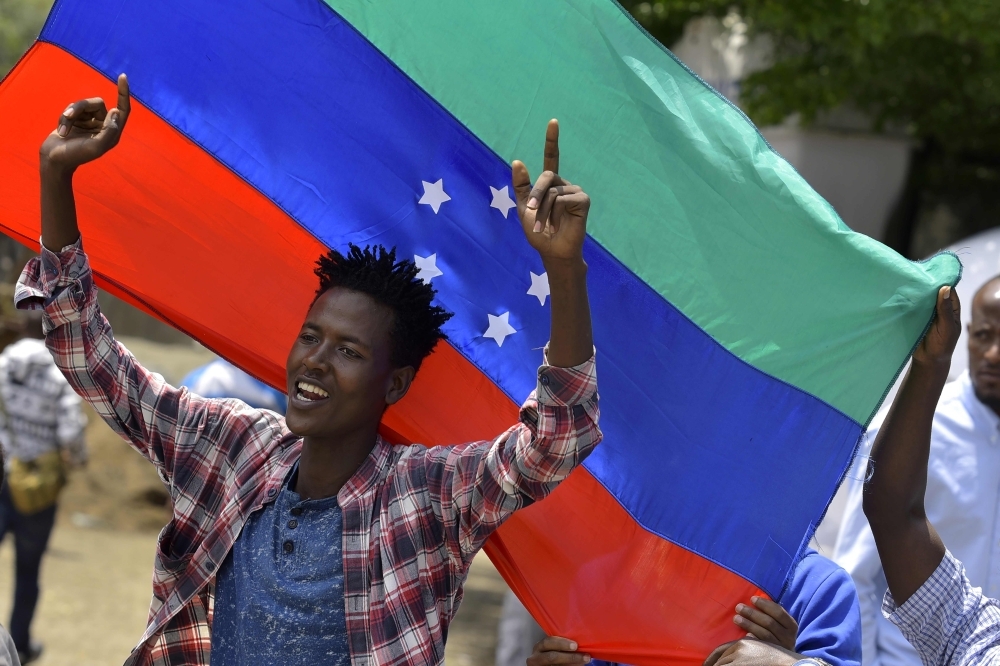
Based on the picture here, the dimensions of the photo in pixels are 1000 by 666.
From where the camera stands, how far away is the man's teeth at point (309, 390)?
2842 mm

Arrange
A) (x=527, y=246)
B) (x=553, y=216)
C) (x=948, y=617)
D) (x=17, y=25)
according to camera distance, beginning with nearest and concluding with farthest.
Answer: (x=553, y=216) < (x=948, y=617) < (x=527, y=246) < (x=17, y=25)

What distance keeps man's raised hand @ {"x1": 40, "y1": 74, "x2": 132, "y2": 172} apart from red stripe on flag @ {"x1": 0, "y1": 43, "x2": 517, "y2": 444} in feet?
1.83

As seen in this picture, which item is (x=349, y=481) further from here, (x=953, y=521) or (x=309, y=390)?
(x=953, y=521)

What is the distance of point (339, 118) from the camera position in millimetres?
3326

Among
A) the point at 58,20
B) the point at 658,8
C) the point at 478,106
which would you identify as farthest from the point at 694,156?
the point at 658,8

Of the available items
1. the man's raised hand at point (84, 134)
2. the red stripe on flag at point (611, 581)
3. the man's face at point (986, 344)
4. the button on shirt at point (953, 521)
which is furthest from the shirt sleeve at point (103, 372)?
the man's face at point (986, 344)

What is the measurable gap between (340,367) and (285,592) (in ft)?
1.80

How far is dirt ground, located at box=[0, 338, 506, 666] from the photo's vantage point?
774 centimetres

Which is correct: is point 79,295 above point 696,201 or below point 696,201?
below

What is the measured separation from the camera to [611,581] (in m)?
3.15

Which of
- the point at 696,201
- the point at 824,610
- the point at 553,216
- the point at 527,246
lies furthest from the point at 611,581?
the point at 553,216

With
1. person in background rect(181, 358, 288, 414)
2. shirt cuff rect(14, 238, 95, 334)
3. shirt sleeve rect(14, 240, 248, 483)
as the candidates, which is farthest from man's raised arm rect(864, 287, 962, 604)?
person in background rect(181, 358, 288, 414)

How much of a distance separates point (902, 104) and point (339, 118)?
5557 mm

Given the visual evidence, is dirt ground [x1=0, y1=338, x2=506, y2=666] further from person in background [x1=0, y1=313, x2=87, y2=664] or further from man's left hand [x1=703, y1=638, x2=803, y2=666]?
man's left hand [x1=703, y1=638, x2=803, y2=666]
